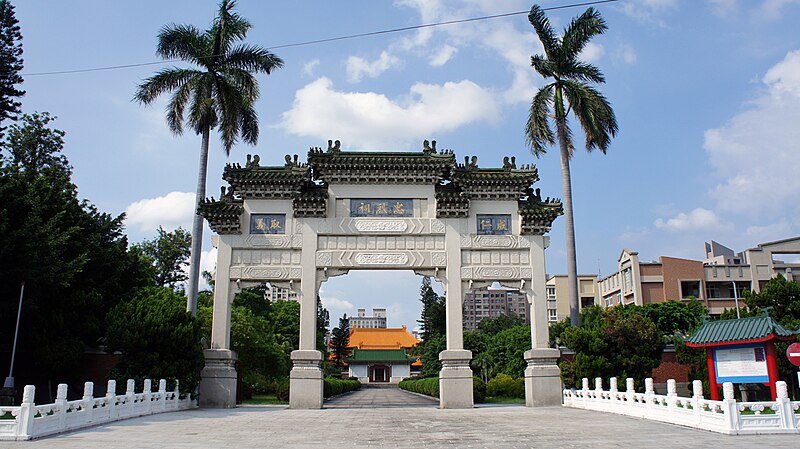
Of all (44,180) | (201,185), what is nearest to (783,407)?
(201,185)

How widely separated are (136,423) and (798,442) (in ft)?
42.6

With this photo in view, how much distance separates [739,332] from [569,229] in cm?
882

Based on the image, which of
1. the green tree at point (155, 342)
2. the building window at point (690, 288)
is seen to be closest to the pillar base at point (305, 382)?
the green tree at point (155, 342)

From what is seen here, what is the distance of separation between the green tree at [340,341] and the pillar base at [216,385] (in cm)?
4785

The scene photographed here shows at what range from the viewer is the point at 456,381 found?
19.6 meters

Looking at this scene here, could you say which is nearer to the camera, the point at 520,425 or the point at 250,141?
the point at 520,425

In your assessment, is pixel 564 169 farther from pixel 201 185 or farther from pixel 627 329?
pixel 201 185

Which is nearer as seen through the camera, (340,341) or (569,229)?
(569,229)

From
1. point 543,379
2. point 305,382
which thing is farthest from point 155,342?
point 543,379

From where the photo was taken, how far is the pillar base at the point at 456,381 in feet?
64.2

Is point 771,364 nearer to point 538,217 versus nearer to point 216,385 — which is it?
point 538,217

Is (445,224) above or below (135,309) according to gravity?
above

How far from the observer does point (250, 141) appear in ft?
79.5

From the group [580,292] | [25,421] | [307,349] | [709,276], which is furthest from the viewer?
[580,292]
